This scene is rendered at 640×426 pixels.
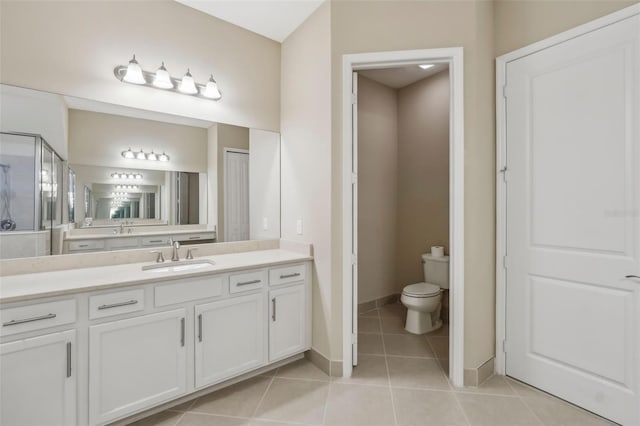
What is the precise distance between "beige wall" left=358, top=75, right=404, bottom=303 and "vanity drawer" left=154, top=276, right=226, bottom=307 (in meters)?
1.98

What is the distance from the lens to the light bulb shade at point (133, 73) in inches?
79.7

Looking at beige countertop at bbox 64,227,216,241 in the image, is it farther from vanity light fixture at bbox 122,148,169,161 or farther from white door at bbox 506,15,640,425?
white door at bbox 506,15,640,425

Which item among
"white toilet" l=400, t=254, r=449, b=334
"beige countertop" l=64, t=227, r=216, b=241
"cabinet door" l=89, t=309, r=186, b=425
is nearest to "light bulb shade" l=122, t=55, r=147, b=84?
"beige countertop" l=64, t=227, r=216, b=241

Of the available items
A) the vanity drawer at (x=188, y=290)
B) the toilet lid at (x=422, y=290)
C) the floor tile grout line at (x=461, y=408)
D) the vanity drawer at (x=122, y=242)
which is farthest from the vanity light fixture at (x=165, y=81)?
the floor tile grout line at (x=461, y=408)

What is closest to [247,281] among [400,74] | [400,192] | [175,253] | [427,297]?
[175,253]

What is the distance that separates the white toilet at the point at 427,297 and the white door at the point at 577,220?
80 cm

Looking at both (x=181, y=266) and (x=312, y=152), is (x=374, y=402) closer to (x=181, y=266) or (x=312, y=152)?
(x=181, y=266)

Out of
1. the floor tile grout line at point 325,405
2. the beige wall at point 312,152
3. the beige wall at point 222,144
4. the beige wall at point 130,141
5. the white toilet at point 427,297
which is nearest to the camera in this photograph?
the floor tile grout line at point 325,405

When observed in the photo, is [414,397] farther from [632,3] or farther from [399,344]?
[632,3]

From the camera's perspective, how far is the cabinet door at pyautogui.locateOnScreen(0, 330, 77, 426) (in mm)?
1359

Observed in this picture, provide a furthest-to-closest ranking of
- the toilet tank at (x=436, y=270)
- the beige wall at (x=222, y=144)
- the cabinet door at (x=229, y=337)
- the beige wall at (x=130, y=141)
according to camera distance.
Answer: the toilet tank at (x=436, y=270) < the beige wall at (x=222, y=144) < the beige wall at (x=130, y=141) < the cabinet door at (x=229, y=337)

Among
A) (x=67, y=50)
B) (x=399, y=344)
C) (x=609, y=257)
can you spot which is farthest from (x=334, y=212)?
(x=67, y=50)

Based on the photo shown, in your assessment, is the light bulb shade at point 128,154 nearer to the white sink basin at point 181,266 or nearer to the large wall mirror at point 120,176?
the large wall mirror at point 120,176

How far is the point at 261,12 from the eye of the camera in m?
2.41
